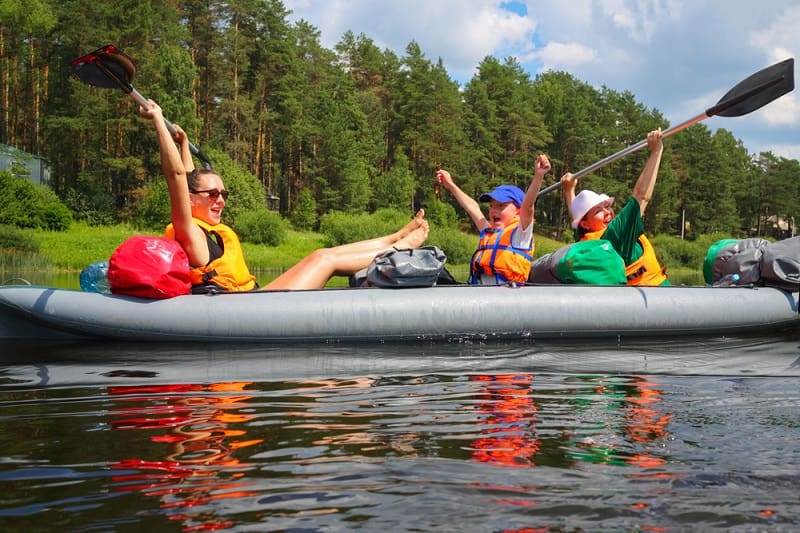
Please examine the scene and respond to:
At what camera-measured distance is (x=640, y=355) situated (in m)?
4.95

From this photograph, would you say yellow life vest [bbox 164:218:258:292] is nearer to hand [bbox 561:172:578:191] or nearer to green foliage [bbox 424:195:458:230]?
hand [bbox 561:172:578:191]

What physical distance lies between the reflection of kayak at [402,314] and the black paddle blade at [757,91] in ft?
4.95

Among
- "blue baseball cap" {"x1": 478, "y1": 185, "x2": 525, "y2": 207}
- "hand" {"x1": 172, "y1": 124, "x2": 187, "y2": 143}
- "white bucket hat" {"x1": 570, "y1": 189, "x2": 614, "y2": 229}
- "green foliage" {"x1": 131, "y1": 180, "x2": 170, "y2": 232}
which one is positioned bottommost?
"white bucket hat" {"x1": 570, "y1": 189, "x2": 614, "y2": 229}

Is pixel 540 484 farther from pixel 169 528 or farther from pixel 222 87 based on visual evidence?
pixel 222 87

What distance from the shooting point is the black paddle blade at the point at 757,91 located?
19.5ft

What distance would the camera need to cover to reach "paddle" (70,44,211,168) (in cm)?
488

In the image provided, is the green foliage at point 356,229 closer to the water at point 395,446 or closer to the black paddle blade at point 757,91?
the black paddle blade at point 757,91

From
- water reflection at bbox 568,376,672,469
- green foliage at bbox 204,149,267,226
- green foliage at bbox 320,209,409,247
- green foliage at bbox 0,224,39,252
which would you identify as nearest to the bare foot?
water reflection at bbox 568,376,672,469

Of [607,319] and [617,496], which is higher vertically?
[607,319]

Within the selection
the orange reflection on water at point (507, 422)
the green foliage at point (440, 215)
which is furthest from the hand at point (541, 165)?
the green foliage at point (440, 215)

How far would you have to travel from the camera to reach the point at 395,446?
8.20ft

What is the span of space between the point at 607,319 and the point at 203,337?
2.82 m

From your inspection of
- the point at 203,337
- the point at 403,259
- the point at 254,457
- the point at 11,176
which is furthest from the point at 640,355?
the point at 11,176

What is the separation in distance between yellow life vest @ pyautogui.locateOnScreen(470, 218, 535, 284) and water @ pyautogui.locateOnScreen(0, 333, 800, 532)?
1.25 m
